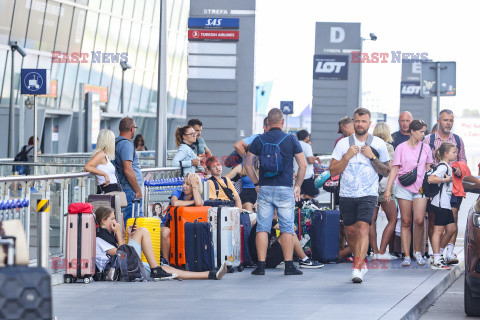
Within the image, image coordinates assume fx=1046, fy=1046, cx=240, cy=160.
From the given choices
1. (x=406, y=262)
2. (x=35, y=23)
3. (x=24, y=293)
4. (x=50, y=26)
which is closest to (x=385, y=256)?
(x=406, y=262)

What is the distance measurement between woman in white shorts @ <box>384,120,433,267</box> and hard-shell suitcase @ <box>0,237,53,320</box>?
28.0ft

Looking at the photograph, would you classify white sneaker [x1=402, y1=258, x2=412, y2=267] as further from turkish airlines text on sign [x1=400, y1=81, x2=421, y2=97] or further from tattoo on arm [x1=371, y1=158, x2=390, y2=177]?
turkish airlines text on sign [x1=400, y1=81, x2=421, y2=97]

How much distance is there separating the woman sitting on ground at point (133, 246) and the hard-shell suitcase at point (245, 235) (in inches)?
42.8

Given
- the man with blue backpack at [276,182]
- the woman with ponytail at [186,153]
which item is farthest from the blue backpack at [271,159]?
the woman with ponytail at [186,153]

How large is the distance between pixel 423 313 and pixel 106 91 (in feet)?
133

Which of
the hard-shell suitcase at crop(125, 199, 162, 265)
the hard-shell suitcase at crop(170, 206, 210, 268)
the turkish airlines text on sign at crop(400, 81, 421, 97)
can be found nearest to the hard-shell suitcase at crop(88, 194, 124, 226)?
the hard-shell suitcase at crop(125, 199, 162, 265)

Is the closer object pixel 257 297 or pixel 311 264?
pixel 257 297

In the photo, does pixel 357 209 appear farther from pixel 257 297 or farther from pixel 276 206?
pixel 257 297

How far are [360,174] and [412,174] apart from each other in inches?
62.7

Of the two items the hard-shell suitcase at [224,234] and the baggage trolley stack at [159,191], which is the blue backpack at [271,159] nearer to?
the hard-shell suitcase at [224,234]

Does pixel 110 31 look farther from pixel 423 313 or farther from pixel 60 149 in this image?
pixel 423 313

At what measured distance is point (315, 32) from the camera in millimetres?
43312

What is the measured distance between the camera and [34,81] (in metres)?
21.5

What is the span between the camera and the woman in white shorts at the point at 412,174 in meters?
12.4
